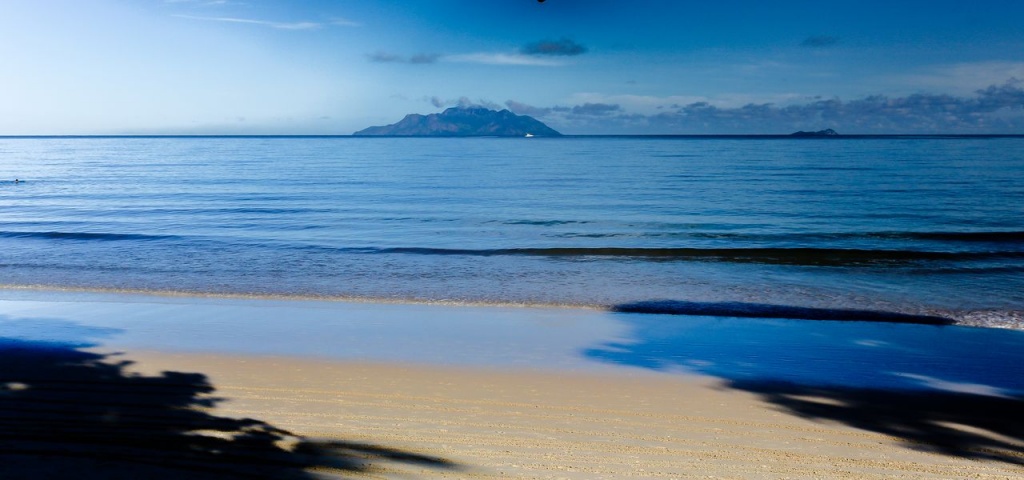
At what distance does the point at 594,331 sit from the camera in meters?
10.8

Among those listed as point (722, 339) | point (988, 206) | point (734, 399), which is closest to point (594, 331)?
point (722, 339)

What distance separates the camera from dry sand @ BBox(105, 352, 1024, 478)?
5895 millimetres

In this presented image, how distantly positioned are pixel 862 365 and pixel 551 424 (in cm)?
438

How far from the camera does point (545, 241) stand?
20.8m

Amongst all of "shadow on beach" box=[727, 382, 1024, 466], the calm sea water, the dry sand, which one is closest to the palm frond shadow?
the dry sand

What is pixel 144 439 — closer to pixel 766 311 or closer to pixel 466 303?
pixel 466 303

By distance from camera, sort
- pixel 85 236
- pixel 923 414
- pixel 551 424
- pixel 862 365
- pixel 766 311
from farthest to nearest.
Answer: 1. pixel 85 236
2. pixel 766 311
3. pixel 862 365
4. pixel 923 414
5. pixel 551 424

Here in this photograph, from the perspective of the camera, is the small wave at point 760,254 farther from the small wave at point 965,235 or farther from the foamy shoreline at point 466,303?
the foamy shoreline at point 466,303

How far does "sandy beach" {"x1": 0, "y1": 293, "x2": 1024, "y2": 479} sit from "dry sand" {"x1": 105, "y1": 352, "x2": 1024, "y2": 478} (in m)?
0.03

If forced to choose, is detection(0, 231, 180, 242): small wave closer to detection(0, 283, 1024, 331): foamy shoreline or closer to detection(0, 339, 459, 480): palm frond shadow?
detection(0, 283, 1024, 331): foamy shoreline

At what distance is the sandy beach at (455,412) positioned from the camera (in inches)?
232

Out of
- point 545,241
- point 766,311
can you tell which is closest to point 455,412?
point 766,311

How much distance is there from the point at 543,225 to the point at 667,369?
1585 cm

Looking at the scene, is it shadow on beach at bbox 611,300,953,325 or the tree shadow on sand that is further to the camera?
shadow on beach at bbox 611,300,953,325
